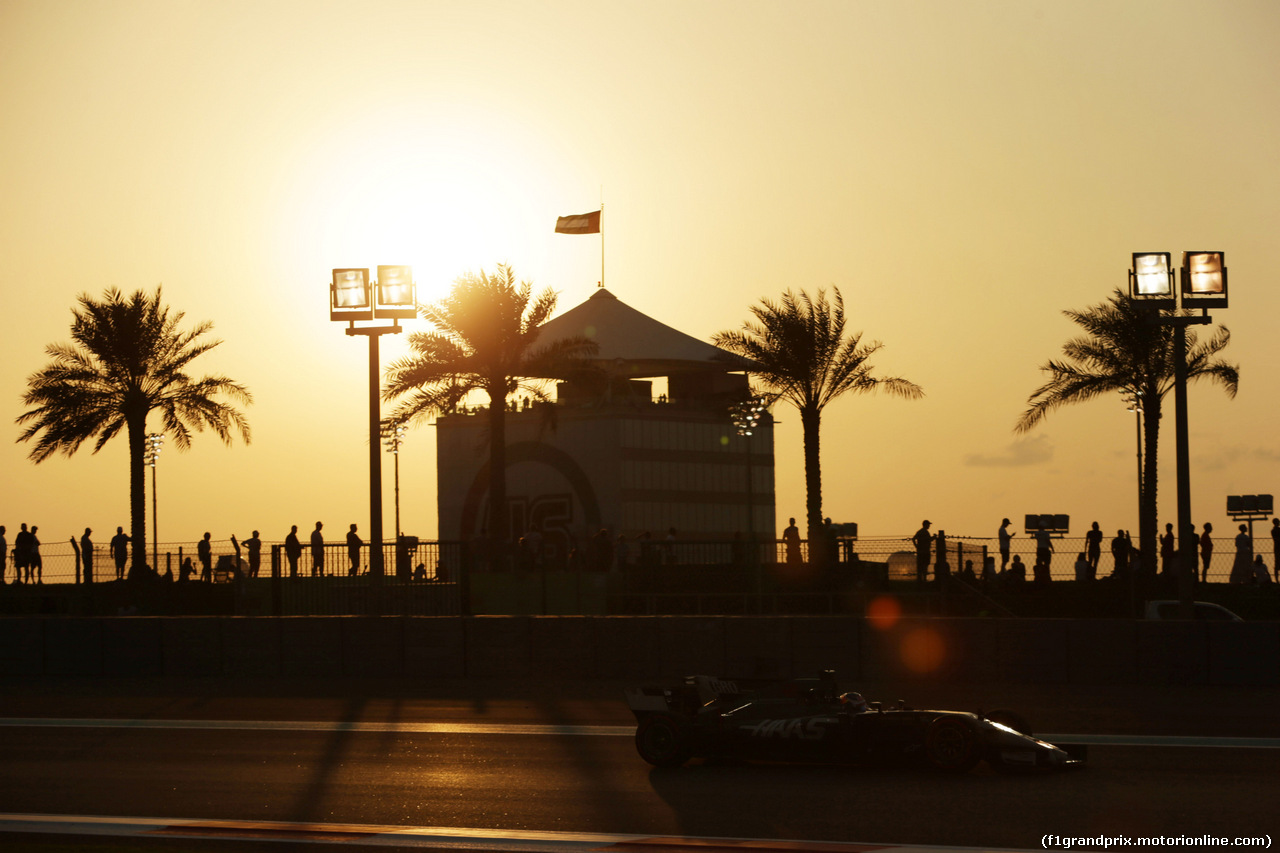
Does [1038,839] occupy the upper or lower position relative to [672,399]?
lower

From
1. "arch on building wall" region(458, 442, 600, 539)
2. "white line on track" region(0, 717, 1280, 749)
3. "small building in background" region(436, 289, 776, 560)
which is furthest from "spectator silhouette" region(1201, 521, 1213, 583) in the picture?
"arch on building wall" region(458, 442, 600, 539)

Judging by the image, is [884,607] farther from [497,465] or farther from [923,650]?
[497,465]

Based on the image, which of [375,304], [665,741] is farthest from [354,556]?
[665,741]

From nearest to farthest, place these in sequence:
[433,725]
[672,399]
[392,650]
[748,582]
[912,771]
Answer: [912,771] < [433,725] < [392,650] < [748,582] < [672,399]

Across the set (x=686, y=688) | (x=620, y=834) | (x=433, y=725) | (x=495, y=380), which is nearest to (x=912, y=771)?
(x=686, y=688)

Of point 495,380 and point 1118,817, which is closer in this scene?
point 1118,817

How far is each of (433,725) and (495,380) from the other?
74.2 feet

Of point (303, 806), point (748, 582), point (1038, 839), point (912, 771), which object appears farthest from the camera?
point (748, 582)

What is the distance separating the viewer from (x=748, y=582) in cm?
2105

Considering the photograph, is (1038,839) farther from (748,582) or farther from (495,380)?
(495,380)
